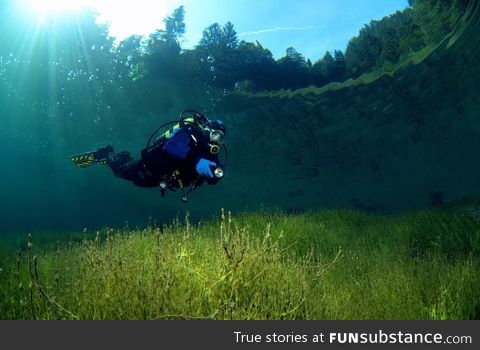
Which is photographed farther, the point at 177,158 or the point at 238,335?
the point at 177,158

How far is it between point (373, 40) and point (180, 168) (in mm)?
18802

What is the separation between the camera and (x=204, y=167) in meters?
5.11

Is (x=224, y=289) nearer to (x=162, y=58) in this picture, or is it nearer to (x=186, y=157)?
(x=186, y=157)

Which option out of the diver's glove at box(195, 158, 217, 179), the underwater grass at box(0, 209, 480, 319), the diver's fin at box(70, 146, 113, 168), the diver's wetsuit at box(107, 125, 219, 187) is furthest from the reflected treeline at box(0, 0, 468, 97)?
the underwater grass at box(0, 209, 480, 319)

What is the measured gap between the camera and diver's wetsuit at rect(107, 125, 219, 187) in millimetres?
5574

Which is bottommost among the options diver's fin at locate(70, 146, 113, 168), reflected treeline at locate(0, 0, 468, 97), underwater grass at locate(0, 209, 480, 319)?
underwater grass at locate(0, 209, 480, 319)

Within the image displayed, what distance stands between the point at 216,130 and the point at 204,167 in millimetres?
672

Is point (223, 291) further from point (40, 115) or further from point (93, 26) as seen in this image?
point (40, 115)

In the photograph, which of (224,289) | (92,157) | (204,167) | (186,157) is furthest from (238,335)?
(92,157)

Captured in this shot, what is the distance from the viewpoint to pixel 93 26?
75.9 ft

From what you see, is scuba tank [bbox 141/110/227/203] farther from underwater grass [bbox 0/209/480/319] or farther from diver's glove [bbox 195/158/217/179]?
underwater grass [bbox 0/209/480/319]

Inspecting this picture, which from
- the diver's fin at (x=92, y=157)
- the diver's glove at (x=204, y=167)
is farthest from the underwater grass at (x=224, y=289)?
the diver's fin at (x=92, y=157)

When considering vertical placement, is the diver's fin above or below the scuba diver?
above

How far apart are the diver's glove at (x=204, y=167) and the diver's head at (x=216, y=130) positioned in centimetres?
40
